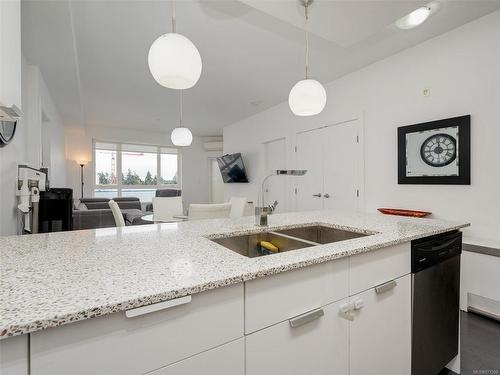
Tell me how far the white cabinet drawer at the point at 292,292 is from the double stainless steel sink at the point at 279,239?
0.32 metres

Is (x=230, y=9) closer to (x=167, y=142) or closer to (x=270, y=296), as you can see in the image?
(x=270, y=296)

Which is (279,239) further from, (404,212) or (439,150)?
(439,150)

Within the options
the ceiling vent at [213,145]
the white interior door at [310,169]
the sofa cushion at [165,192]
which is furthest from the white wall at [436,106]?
the sofa cushion at [165,192]

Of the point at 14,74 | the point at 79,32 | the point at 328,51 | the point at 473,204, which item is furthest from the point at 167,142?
the point at 473,204

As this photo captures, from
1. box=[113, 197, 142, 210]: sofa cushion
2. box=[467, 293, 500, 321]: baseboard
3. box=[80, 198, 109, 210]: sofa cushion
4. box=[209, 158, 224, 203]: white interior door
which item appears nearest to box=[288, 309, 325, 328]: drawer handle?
box=[467, 293, 500, 321]: baseboard

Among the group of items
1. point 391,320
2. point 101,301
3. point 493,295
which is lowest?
point 493,295

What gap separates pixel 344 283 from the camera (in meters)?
1.02

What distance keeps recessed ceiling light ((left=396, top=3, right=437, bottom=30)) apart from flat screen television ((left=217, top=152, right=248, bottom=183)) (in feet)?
12.7

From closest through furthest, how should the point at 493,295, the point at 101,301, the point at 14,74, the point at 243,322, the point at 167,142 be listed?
the point at 101,301 → the point at 243,322 → the point at 14,74 → the point at 493,295 → the point at 167,142

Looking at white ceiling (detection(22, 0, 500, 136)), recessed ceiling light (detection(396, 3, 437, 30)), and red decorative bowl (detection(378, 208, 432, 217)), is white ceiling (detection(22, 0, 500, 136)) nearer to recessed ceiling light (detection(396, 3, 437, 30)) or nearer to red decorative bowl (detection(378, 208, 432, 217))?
recessed ceiling light (detection(396, 3, 437, 30))

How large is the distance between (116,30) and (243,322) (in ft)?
9.42

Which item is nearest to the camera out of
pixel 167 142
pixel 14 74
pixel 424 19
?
pixel 14 74

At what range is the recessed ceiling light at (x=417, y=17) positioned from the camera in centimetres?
210

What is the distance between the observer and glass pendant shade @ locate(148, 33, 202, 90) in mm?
1271
